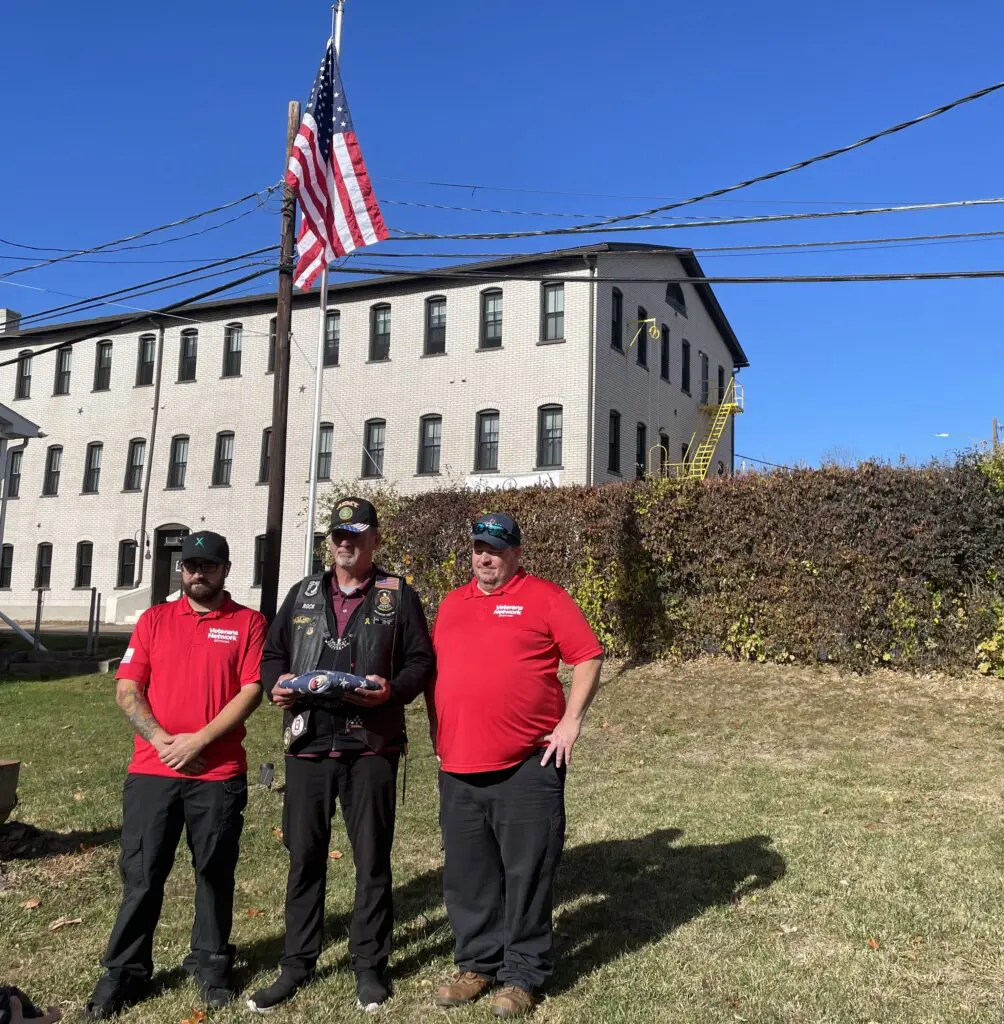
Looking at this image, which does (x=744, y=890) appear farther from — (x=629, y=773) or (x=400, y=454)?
(x=400, y=454)

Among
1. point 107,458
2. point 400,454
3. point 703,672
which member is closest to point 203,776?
point 703,672

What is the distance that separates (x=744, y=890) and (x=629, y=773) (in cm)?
338

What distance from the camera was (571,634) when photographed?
14.1 ft

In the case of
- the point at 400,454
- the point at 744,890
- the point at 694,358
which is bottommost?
the point at 744,890

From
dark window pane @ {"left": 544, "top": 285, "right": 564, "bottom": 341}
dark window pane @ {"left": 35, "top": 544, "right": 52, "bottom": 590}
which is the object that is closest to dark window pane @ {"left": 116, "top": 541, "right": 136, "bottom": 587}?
dark window pane @ {"left": 35, "top": 544, "right": 52, "bottom": 590}

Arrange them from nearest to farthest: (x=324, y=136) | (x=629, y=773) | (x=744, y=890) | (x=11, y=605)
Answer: (x=744, y=890) < (x=629, y=773) < (x=324, y=136) < (x=11, y=605)

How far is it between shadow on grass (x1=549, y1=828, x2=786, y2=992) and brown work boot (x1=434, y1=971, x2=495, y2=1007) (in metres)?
0.37

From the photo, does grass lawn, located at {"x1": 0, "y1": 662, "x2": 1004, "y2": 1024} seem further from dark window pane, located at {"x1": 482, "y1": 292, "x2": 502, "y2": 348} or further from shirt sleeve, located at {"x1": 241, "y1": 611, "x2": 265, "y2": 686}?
dark window pane, located at {"x1": 482, "y1": 292, "x2": 502, "y2": 348}

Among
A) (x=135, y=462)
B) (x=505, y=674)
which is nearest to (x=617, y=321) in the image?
(x=135, y=462)

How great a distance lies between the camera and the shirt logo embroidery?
434 cm

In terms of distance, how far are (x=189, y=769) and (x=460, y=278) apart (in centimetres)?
2292

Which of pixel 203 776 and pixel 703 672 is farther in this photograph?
pixel 703 672

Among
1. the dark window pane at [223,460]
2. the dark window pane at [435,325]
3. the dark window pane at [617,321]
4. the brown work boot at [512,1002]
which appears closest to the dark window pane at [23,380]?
the dark window pane at [223,460]

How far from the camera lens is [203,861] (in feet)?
13.8
